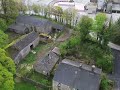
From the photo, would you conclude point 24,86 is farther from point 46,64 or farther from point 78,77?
point 78,77

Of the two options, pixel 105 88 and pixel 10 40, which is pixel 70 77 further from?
pixel 10 40

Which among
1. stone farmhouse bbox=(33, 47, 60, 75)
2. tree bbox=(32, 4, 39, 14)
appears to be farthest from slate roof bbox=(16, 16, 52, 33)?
stone farmhouse bbox=(33, 47, 60, 75)

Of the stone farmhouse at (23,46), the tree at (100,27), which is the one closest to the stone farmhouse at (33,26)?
the stone farmhouse at (23,46)

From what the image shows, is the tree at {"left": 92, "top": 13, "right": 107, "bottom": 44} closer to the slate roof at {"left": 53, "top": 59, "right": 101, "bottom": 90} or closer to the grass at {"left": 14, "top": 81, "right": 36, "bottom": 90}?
the slate roof at {"left": 53, "top": 59, "right": 101, "bottom": 90}

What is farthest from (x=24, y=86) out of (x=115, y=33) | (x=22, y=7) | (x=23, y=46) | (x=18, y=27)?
(x=22, y=7)

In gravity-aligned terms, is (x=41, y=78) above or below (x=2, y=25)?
below

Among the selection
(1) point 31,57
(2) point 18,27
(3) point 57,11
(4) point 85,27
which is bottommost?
(1) point 31,57

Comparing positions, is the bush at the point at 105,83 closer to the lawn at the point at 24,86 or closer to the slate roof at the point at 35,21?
the lawn at the point at 24,86

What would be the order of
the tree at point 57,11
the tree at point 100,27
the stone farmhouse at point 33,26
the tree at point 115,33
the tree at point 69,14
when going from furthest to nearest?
the tree at point 57,11 → the tree at point 69,14 → the stone farmhouse at point 33,26 → the tree at point 115,33 → the tree at point 100,27

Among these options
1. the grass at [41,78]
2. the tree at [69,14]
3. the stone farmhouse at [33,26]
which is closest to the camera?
the grass at [41,78]
